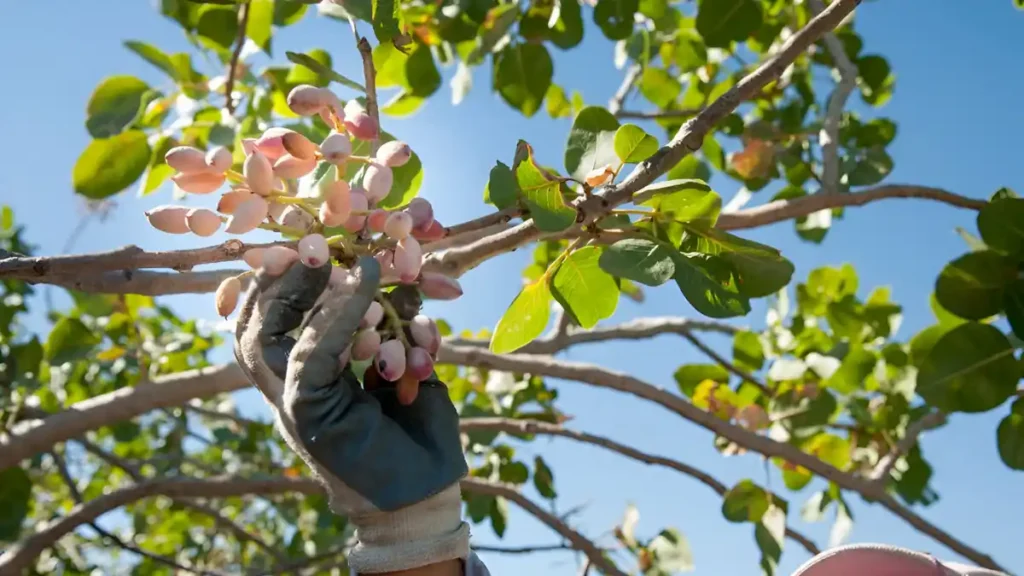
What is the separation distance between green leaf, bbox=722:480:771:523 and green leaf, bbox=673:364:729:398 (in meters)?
0.38

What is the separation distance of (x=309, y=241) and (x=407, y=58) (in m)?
1.01

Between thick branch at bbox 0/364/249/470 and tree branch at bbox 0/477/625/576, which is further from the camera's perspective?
tree branch at bbox 0/477/625/576

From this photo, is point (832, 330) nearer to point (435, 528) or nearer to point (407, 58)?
point (407, 58)

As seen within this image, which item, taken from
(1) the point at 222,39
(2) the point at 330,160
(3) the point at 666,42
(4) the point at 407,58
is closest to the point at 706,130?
(2) the point at 330,160

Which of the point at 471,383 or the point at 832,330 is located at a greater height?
the point at 832,330

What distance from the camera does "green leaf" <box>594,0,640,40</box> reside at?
1567mm

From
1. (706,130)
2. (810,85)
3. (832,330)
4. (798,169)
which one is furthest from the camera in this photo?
(810,85)

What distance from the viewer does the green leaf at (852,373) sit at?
6.49ft

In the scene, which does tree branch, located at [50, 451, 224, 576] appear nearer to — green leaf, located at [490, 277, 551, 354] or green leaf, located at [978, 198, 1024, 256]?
green leaf, located at [490, 277, 551, 354]

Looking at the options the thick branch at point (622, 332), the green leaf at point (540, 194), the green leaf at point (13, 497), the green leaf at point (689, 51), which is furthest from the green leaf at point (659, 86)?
the green leaf at point (13, 497)

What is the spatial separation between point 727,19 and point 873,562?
89 cm

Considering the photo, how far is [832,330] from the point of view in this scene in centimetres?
218

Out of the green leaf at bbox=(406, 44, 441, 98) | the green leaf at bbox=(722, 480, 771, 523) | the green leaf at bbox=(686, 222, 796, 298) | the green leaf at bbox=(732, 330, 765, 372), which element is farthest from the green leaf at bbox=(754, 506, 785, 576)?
the green leaf at bbox=(406, 44, 441, 98)

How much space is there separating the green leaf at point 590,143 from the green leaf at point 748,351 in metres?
1.27
